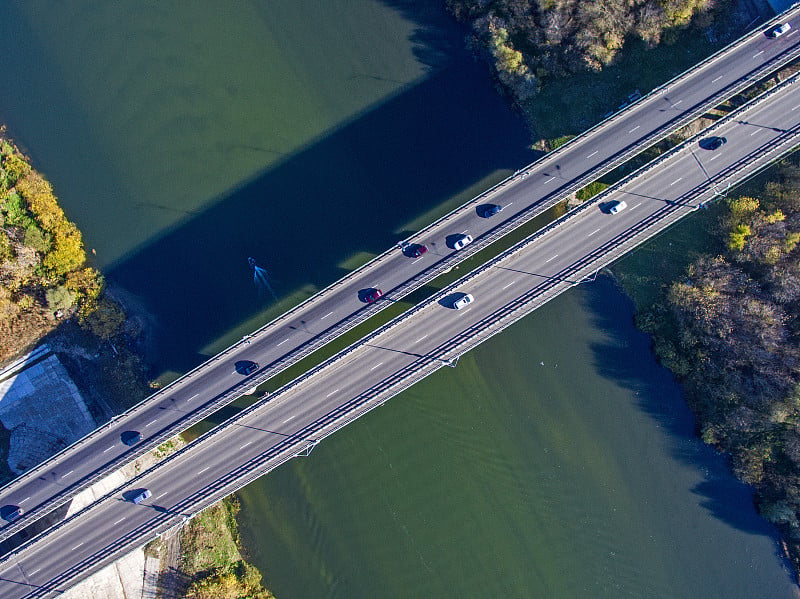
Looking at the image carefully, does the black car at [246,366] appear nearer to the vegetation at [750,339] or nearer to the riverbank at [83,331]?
the riverbank at [83,331]

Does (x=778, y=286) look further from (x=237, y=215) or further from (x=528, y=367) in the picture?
(x=237, y=215)

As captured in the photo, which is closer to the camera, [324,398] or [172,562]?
[324,398]

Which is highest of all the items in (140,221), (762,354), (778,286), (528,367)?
(140,221)

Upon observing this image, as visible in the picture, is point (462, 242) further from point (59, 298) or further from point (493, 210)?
point (59, 298)

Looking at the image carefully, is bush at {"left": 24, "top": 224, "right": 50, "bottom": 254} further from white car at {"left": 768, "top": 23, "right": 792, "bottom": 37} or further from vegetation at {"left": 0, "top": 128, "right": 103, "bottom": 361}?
white car at {"left": 768, "top": 23, "right": 792, "bottom": 37}

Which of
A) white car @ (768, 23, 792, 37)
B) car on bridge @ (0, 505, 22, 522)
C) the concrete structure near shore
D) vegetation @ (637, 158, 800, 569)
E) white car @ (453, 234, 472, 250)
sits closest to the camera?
white car @ (453, 234, 472, 250)

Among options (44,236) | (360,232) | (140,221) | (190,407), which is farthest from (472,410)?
(44,236)

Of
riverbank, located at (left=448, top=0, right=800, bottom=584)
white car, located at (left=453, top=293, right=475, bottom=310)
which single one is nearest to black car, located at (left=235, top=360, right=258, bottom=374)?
white car, located at (left=453, top=293, right=475, bottom=310)
